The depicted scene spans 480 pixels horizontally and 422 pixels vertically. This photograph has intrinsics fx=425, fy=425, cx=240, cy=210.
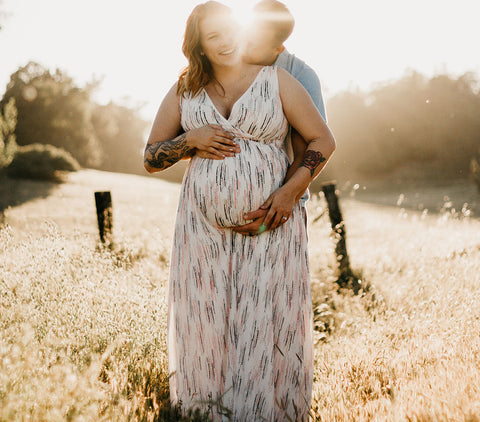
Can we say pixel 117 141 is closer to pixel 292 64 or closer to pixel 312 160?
pixel 292 64

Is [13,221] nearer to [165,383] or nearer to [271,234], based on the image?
[165,383]

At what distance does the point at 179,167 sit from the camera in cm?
3375

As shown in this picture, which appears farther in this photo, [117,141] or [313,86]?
[117,141]

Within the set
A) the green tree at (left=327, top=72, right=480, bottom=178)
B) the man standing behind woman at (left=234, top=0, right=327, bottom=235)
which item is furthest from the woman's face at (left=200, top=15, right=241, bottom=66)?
the green tree at (left=327, top=72, right=480, bottom=178)

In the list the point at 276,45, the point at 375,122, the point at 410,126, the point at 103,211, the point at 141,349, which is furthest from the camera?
the point at 375,122

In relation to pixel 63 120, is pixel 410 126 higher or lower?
lower

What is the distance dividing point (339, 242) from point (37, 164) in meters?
19.1

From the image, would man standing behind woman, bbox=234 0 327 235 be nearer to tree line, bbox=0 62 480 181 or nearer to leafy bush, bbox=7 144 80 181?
leafy bush, bbox=7 144 80 181

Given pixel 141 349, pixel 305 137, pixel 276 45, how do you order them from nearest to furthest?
pixel 305 137
pixel 276 45
pixel 141 349

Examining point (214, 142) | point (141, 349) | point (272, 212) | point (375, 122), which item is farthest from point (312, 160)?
point (375, 122)

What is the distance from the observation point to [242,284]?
2148mm

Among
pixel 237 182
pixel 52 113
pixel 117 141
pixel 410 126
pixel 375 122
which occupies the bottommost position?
pixel 237 182

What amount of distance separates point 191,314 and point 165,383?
2.04 feet

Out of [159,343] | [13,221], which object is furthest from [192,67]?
[13,221]
